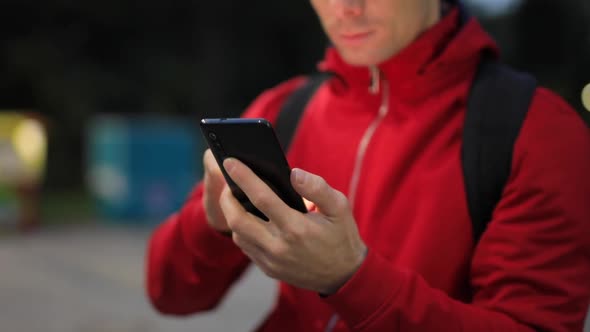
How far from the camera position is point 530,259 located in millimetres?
1206

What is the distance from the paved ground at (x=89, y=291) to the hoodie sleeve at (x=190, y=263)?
284 cm

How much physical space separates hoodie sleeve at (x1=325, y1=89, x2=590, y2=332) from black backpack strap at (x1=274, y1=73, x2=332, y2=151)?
50 centimetres

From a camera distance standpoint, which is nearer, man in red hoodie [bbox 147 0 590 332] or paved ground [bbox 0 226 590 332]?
man in red hoodie [bbox 147 0 590 332]

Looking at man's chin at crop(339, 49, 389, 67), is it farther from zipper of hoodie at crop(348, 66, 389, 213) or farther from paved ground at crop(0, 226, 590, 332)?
paved ground at crop(0, 226, 590, 332)

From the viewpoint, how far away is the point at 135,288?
520 centimetres

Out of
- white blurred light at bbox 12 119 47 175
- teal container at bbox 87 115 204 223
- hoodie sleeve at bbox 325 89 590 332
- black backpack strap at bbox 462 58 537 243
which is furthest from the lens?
teal container at bbox 87 115 204 223

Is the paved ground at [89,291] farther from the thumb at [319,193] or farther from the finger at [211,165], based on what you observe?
the thumb at [319,193]

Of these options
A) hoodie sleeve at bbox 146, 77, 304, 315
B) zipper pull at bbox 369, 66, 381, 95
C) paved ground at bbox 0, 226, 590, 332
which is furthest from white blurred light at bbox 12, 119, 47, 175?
zipper pull at bbox 369, 66, 381, 95

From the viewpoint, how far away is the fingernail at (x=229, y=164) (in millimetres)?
1072

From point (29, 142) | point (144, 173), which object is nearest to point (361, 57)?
point (29, 142)

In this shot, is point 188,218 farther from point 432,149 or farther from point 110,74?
point 110,74

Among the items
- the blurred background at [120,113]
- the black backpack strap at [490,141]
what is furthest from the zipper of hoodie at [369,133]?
the blurred background at [120,113]

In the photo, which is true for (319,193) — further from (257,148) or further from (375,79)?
(375,79)

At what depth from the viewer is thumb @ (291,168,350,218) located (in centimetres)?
103
